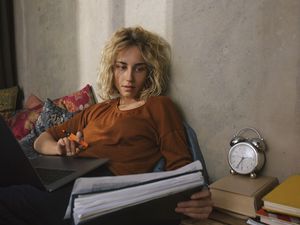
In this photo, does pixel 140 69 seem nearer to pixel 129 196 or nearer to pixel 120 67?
pixel 120 67

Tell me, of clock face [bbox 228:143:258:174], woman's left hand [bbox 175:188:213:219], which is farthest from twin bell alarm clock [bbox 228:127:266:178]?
woman's left hand [bbox 175:188:213:219]

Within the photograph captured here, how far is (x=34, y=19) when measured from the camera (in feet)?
7.18

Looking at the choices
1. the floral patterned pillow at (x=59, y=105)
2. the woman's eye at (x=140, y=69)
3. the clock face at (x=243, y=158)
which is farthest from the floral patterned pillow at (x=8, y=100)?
the clock face at (x=243, y=158)

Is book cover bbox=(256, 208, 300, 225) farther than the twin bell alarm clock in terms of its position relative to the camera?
No

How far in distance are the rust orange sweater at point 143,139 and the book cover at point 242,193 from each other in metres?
0.18

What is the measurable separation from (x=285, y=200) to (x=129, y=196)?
17.4 inches

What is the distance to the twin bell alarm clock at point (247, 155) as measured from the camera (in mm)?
1052

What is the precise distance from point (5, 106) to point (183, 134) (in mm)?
1580

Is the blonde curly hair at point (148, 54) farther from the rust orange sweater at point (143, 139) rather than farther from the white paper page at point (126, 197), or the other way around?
the white paper page at point (126, 197)

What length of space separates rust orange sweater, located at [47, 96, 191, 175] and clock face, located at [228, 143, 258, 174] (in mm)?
150

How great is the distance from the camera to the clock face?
105 cm

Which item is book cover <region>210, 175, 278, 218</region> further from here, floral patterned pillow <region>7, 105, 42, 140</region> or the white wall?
floral patterned pillow <region>7, 105, 42, 140</region>

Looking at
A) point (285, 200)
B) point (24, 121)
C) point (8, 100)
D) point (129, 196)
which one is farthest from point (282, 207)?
point (8, 100)

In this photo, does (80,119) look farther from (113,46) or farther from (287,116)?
(287,116)
